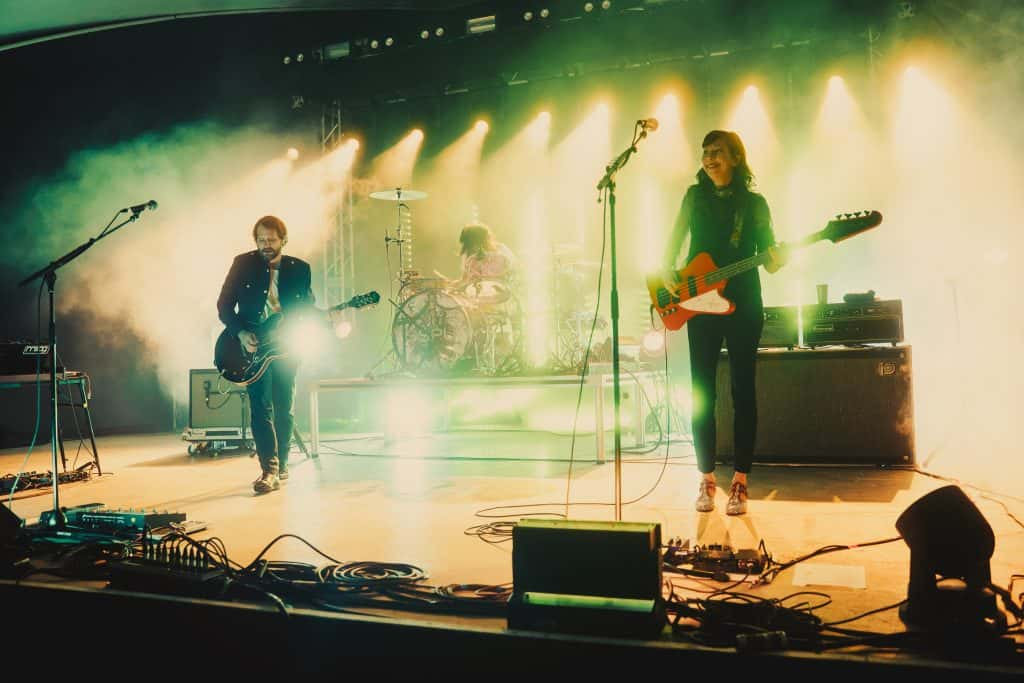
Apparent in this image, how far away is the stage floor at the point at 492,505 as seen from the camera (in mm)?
2320

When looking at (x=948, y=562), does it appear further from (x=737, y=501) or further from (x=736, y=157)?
(x=736, y=157)

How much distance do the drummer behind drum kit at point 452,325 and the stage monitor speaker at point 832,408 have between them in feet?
8.38

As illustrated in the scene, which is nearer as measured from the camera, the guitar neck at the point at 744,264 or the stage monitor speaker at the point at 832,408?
the guitar neck at the point at 744,264

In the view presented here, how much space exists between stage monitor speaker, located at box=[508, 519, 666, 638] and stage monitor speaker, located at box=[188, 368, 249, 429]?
529 cm

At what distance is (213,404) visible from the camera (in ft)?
21.5

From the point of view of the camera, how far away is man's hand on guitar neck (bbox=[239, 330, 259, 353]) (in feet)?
13.8

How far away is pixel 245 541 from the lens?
113 inches

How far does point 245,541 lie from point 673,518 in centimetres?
178

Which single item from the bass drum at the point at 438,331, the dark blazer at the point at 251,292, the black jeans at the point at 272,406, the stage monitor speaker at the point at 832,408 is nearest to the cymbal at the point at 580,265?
the bass drum at the point at 438,331

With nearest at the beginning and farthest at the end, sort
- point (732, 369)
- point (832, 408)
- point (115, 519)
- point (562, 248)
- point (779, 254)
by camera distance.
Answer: point (115, 519) < point (779, 254) < point (732, 369) < point (832, 408) < point (562, 248)

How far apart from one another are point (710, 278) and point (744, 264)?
0.16 metres

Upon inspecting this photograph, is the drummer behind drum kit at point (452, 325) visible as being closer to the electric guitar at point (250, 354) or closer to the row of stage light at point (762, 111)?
the electric guitar at point (250, 354)

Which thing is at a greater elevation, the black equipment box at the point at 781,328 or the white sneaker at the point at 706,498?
the black equipment box at the point at 781,328

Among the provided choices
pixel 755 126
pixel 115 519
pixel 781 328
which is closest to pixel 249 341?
pixel 115 519
